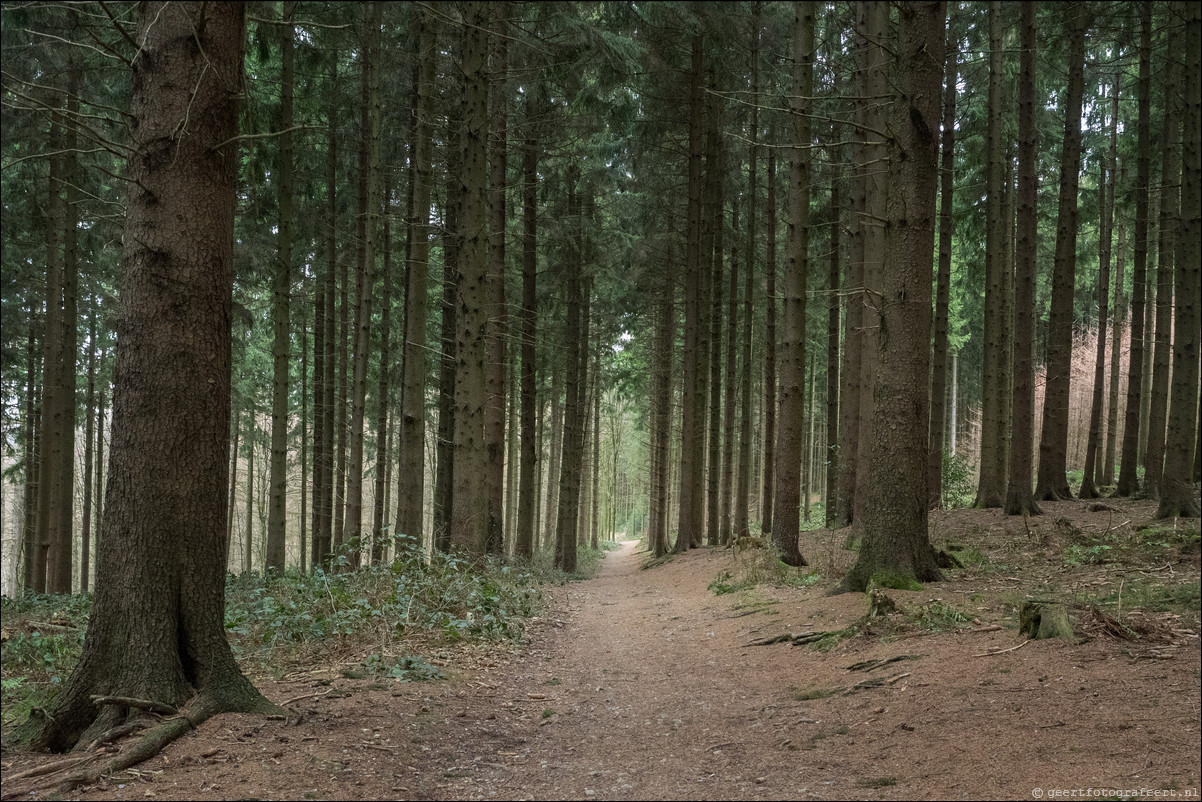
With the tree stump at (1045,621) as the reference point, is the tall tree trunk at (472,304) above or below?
above

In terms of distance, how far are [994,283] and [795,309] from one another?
4.45 meters

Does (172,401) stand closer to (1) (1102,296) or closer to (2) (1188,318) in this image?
(2) (1188,318)

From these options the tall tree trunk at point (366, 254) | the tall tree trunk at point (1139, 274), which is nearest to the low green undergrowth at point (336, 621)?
the tall tree trunk at point (366, 254)

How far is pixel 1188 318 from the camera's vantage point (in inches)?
355

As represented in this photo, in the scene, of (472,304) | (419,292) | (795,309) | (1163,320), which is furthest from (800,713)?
(1163,320)

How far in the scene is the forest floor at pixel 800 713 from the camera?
3609mm

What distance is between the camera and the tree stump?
513cm

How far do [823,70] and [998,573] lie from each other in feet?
35.4

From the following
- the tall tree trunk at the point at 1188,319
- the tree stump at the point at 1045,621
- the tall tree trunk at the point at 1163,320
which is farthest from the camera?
the tall tree trunk at the point at 1163,320

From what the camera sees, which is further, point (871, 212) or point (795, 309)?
point (871, 212)

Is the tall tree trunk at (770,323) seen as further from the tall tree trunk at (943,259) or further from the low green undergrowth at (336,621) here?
the low green undergrowth at (336,621)

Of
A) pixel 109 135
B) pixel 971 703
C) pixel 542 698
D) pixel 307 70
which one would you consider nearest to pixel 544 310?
pixel 307 70

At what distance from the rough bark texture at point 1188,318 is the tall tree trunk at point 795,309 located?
14.9 feet

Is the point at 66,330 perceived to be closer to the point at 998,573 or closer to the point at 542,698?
the point at 542,698
